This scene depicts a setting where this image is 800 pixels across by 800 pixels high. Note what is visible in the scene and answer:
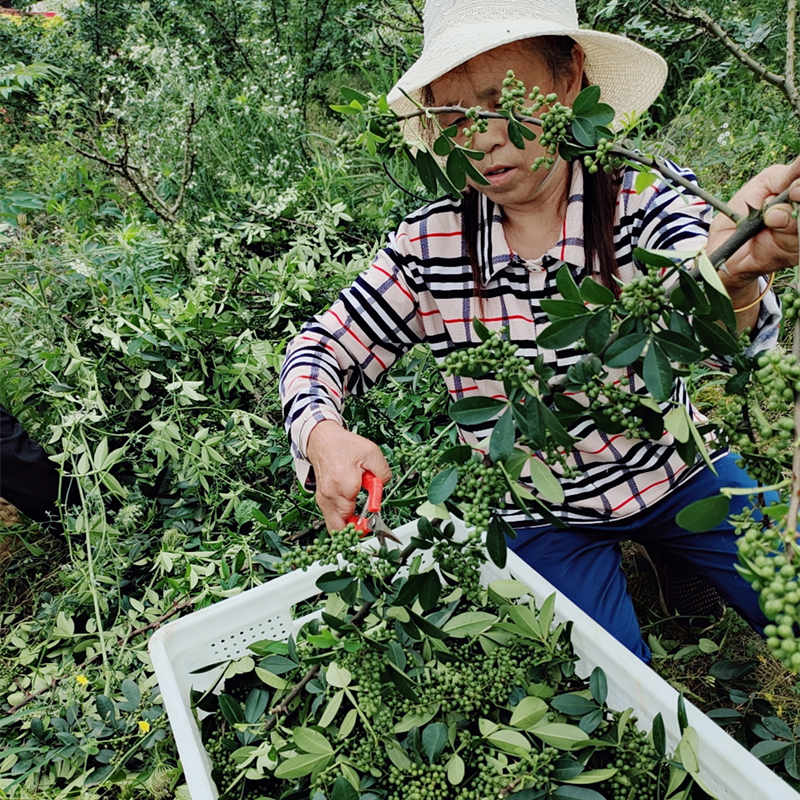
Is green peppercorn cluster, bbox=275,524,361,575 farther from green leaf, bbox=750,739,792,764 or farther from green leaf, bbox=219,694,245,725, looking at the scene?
green leaf, bbox=750,739,792,764

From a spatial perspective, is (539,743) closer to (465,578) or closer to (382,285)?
(465,578)

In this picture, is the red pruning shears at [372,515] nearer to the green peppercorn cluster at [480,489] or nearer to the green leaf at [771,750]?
the green peppercorn cluster at [480,489]

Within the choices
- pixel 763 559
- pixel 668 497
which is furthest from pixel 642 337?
pixel 668 497

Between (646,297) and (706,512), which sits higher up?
(646,297)

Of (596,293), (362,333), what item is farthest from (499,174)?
(596,293)

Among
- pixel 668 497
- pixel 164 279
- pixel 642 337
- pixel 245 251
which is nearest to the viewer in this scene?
pixel 642 337

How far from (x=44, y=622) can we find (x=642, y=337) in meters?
1.50

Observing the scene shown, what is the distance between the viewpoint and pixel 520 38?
0.92m

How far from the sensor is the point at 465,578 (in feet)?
2.63

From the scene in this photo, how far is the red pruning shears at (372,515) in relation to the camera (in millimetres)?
911

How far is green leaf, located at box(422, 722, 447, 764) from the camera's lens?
922 millimetres

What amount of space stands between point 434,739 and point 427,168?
0.75 metres

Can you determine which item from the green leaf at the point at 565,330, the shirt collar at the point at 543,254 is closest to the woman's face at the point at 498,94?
the shirt collar at the point at 543,254

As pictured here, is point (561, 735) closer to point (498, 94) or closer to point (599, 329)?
point (599, 329)
